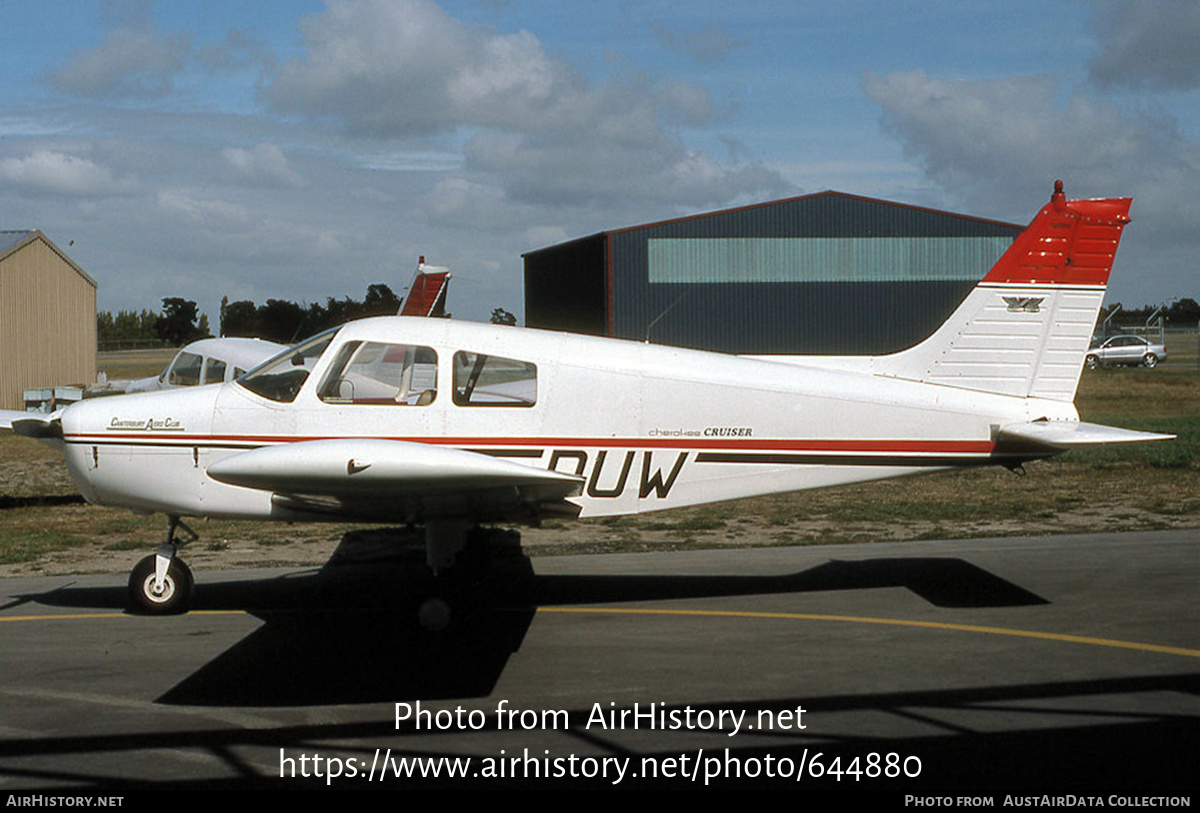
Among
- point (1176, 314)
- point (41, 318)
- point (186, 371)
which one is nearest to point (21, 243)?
point (41, 318)

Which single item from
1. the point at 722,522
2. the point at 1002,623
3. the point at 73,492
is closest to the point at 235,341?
the point at 73,492

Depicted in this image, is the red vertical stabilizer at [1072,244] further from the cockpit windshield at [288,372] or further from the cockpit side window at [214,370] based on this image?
the cockpit side window at [214,370]

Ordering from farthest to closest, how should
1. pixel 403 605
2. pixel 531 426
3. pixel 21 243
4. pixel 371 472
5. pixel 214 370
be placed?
1. pixel 21 243
2. pixel 214 370
3. pixel 403 605
4. pixel 531 426
5. pixel 371 472

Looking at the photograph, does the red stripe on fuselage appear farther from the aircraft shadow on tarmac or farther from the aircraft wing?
the aircraft shadow on tarmac

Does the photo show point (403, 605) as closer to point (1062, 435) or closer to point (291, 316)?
point (1062, 435)

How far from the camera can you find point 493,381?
8375 mm

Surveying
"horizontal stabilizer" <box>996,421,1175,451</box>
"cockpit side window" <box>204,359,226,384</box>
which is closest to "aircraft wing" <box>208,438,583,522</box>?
"horizontal stabilizer" <box>996,421,1175,451</box>

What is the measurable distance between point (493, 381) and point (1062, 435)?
425 centimetres

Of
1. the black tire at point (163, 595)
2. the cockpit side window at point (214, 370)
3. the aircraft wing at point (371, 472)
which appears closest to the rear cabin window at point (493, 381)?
the aircraft wing at point (371, 472)

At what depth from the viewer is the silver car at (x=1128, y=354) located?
44.7 m

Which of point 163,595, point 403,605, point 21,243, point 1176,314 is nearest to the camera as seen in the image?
point 163,595

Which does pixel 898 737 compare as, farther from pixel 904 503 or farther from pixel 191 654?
pixel 904 503

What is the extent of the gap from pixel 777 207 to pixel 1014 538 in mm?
30448

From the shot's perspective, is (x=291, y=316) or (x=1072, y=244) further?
(x=291, y=316)
